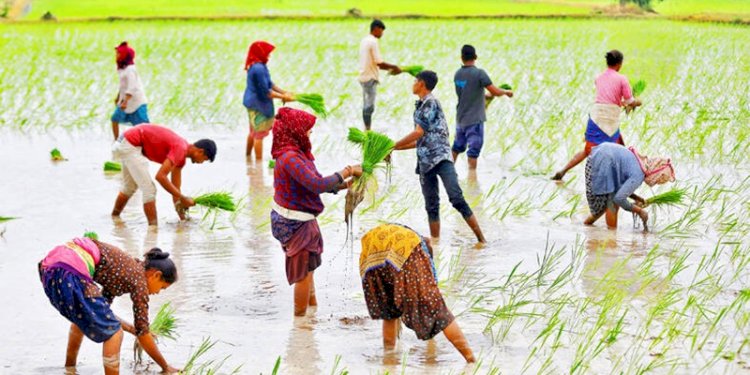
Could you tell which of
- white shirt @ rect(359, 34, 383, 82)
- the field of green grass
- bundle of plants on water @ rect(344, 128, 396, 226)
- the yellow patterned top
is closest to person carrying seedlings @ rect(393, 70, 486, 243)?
bundle of plants on water @ rect(344, 128, 396, 226)

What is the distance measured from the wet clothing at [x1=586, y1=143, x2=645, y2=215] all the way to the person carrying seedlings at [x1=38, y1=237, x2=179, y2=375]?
3.77 meters

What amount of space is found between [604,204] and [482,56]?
46.4 ft

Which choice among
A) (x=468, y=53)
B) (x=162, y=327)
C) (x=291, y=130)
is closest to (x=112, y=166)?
(x=468, y=53)

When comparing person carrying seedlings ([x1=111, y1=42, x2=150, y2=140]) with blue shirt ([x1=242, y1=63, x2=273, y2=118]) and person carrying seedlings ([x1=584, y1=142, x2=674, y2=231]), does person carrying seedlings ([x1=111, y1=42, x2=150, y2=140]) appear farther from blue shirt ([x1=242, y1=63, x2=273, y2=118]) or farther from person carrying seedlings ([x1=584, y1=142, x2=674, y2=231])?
person carrying seedlings ([x1=584, y1=142, x2=674, y2=231])

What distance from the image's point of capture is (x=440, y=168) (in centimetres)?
764

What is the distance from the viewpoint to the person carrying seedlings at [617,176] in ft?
26.1

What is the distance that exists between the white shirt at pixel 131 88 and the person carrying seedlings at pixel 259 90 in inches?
45.7

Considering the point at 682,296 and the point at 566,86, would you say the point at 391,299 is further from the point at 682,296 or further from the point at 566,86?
the point at 566,86

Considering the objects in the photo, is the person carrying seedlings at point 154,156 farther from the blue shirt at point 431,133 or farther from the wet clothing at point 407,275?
the wet clothing at point 407,275

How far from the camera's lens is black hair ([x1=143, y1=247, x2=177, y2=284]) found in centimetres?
511

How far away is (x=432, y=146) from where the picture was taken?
7566mm

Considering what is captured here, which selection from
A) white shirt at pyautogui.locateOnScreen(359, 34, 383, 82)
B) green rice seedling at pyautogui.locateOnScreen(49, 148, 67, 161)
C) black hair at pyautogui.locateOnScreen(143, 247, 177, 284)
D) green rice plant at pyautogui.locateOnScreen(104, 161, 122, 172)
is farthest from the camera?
white shirt at pyautogui.locateOnScreen(359, 34, 383, 82)

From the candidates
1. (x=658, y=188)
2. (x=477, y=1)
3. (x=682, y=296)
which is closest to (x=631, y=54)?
(x=658, y=188)

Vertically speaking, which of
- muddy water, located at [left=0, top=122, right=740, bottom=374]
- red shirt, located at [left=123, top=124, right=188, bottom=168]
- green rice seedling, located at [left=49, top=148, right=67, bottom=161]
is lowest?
green rice seedling, located at [left=49, top=148, right=67, bottom=161]
